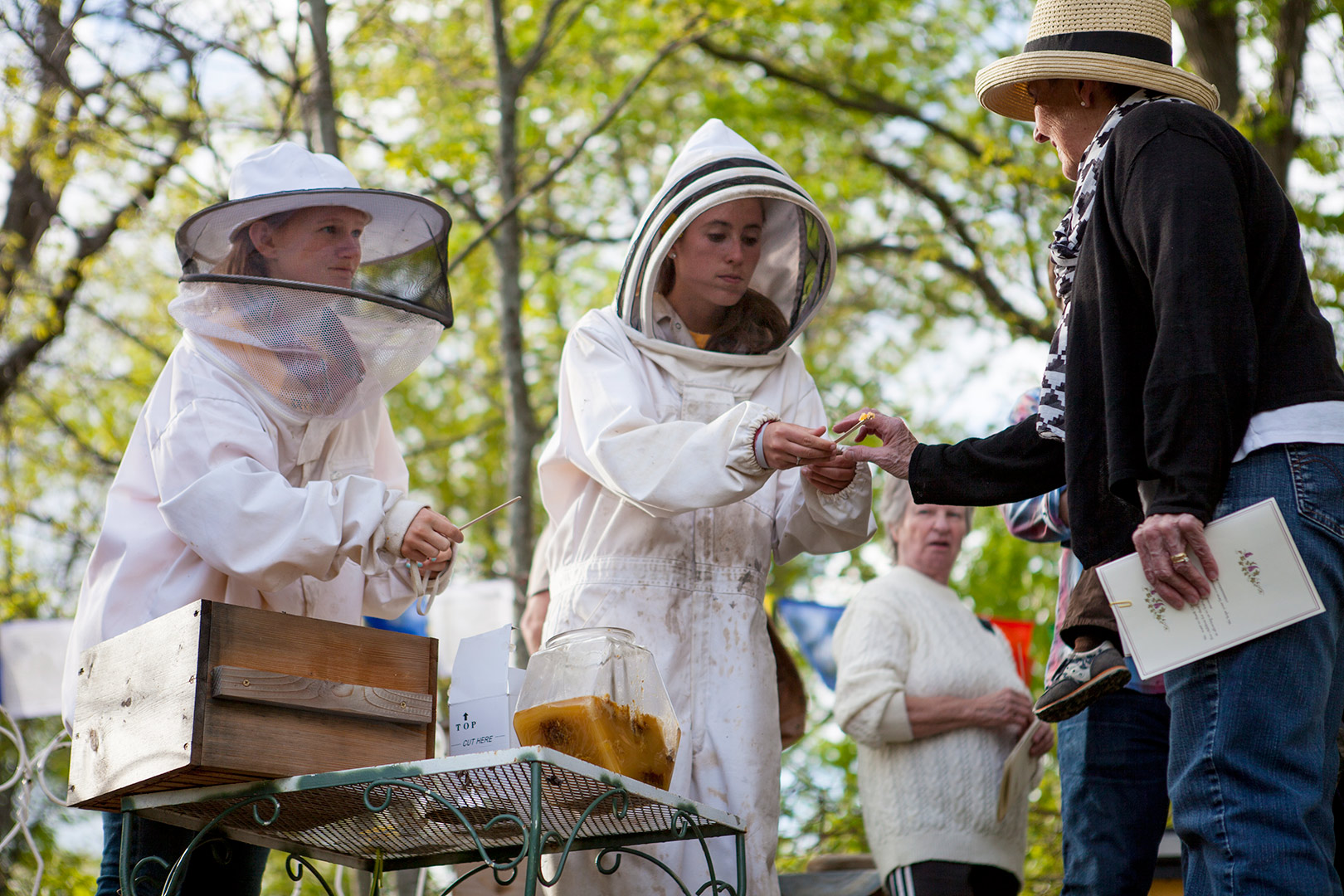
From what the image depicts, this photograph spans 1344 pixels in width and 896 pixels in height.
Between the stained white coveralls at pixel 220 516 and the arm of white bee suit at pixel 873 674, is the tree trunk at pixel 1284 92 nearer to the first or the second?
the arm of white bee suit at pixel 873 674

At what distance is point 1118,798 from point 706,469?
1.56 m

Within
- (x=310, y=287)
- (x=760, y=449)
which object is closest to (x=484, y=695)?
(x=760, y=449)

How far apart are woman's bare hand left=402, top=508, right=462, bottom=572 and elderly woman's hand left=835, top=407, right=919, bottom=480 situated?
A: 1126mm

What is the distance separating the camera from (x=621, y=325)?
4184 millimetres

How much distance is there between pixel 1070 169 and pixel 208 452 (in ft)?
7.75

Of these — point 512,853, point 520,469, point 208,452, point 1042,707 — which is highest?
point 520,469

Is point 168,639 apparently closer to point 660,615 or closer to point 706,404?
point 660,615

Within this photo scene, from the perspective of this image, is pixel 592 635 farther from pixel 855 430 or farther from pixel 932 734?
pixel 932 734

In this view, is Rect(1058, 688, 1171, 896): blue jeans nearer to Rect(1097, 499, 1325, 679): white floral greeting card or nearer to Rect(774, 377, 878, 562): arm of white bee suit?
Rect(774, 377, 878, 562): arm of white bee suit

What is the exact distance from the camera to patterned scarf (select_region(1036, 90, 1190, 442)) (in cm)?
309

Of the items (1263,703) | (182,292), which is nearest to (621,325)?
(182,292)

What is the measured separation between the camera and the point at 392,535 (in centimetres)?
321

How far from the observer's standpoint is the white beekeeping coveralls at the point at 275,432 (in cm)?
313

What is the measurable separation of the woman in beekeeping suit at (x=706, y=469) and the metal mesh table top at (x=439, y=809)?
42 centimetres
